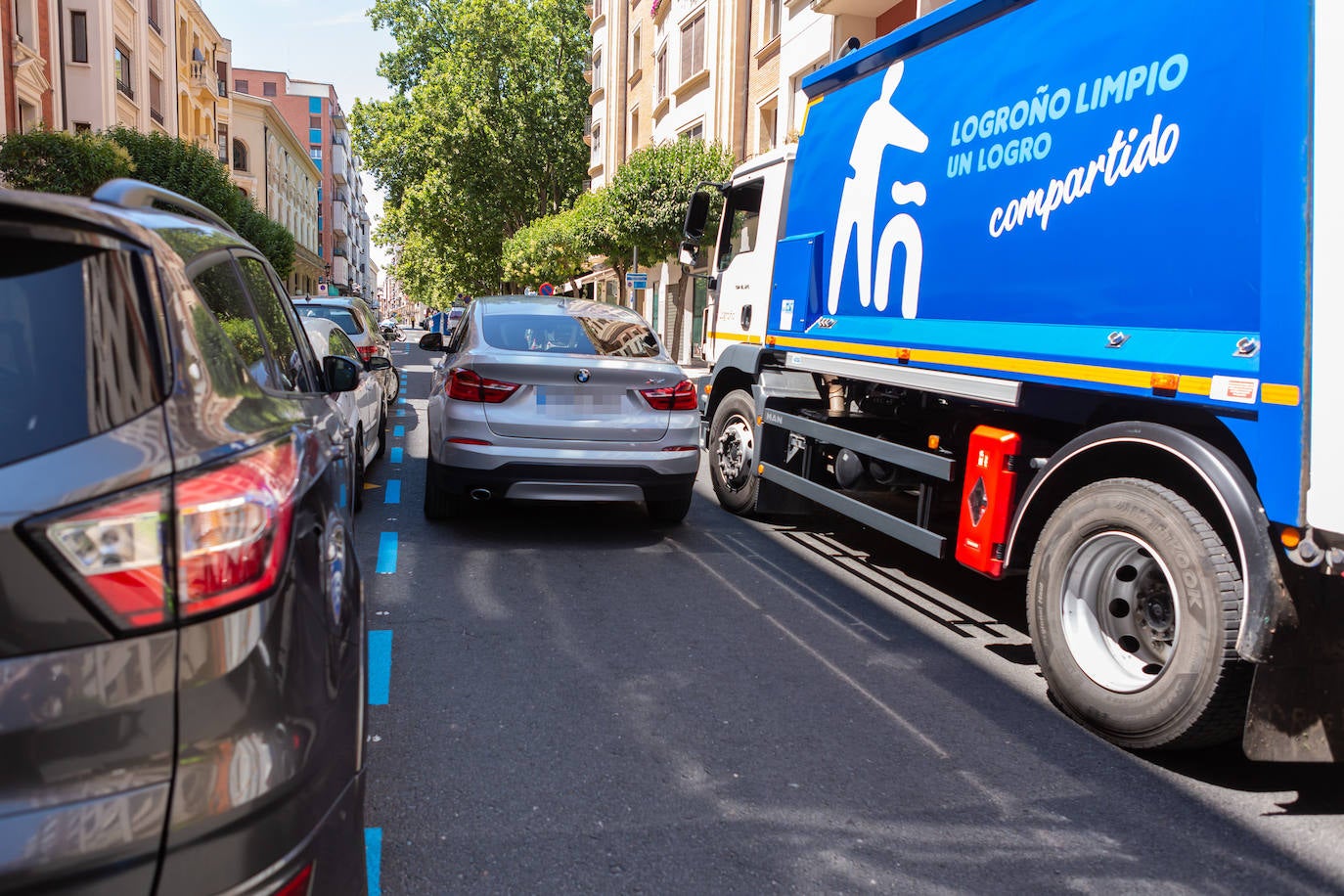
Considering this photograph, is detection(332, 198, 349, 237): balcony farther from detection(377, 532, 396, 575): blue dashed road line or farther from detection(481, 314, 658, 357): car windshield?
detection(377, 532, 396, 575): blue dashed road line

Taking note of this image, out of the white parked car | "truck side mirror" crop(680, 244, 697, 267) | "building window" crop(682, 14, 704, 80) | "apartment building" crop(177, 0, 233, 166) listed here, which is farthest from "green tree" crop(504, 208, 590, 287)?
"truck side mirror" crop(680, 244, 697, 267)

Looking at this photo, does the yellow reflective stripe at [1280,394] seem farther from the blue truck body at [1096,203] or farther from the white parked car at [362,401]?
the white parked car at [362,401]

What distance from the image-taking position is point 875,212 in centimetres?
587

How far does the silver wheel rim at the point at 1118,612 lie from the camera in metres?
3.82

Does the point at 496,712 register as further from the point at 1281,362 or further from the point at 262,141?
the point at 262,141

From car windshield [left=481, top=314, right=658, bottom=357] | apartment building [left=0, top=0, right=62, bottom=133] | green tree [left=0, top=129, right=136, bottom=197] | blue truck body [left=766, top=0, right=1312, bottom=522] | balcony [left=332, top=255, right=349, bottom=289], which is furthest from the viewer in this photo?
balcony [left=332, top=255, right=349, bottom=289]

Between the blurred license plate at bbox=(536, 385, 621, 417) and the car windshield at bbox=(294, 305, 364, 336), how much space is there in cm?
690

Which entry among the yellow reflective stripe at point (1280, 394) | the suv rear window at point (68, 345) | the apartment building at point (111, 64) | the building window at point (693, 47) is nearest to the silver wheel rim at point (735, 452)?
the yellow reflective stripe at point (1280, 394)

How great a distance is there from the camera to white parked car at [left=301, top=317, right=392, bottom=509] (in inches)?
309

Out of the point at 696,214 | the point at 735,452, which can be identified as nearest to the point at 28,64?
the point at 696,214

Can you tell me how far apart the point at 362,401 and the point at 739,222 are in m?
3.24

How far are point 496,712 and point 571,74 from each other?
4620 cm

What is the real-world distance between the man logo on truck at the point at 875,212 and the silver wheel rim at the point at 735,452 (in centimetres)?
153

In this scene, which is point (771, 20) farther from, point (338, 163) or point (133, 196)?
point (338, 163)
